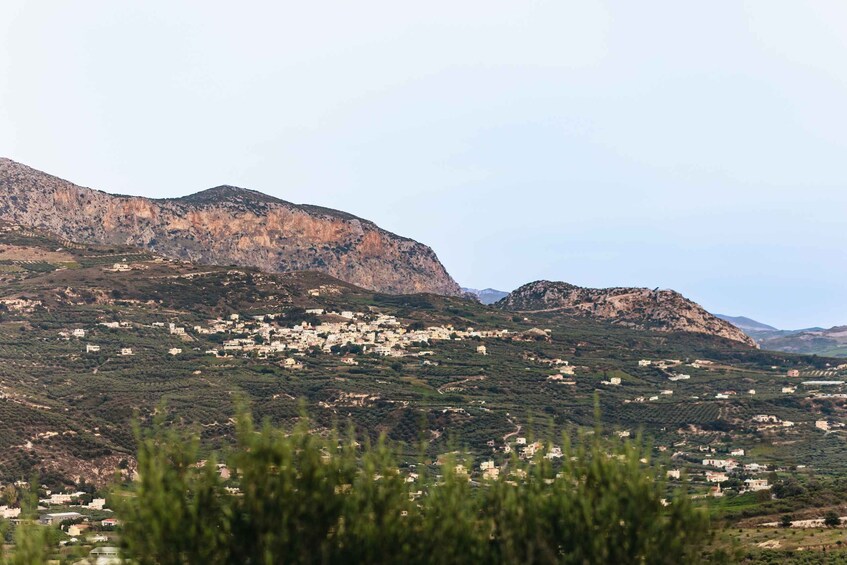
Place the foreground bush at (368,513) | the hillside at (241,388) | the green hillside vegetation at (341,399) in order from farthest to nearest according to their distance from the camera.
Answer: the hillside at (241,388)
the green hillside vegetation at (341,399)
the foreground bush at (368,513)

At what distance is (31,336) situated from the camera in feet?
553

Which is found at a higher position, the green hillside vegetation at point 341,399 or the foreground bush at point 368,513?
the foreground bush at point 368,513

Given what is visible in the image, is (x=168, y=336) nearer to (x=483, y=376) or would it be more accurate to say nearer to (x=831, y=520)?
(x=483, y=376)

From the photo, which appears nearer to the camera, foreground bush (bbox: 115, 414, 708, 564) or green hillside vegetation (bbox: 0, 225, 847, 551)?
foreground bush (bbox: 115, 414, 708, 564)

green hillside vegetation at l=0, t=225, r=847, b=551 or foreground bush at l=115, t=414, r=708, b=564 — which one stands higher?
foreground bush at l=115, t=414, r=708, b=564

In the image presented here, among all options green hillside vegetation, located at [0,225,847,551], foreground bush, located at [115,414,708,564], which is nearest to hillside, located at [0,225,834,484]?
green hillside vegetation, located at [0,225,847,551]

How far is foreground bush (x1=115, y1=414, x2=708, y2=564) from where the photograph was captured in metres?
22.5

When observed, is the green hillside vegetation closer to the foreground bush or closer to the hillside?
the hillside

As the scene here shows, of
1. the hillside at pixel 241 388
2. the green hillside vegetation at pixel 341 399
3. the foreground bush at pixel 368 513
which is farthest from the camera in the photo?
the hillside at pixel 241 388

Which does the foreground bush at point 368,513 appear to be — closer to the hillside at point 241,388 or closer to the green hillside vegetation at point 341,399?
the green hillside vegetation at point 341,399

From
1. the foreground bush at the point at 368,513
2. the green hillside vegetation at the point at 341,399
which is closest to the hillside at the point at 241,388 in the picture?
the green hillside vegetation at the point at 341,399

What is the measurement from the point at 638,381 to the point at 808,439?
49390mm

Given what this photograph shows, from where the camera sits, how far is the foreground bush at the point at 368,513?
22.5 metres

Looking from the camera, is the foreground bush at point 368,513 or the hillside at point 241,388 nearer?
the foreground bush at point 368,513
